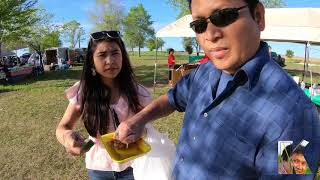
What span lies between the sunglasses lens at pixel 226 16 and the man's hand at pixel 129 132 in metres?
0.74

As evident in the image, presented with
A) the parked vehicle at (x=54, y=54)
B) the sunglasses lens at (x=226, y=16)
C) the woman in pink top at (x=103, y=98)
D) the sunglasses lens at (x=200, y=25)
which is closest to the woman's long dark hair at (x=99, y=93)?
the woman in pink top at (x=103, y=98)

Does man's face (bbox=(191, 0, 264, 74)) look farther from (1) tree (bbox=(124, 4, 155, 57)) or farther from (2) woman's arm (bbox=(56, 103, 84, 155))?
(1) tree (bbox=(124, 4, 155, 57))

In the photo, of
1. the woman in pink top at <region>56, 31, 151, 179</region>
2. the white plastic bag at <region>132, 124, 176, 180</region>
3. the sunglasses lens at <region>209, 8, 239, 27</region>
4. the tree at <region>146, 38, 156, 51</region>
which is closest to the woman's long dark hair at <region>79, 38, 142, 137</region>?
the woman in pink top at <region>56, 31, 151, 179</region>

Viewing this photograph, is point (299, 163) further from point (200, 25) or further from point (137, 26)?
point (137, 26)

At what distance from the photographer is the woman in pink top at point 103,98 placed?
2.51 meters

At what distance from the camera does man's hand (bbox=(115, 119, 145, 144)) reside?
5.61 feet

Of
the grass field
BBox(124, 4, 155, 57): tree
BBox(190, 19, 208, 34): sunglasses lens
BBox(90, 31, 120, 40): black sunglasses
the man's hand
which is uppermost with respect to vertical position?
BBox(124, 4, 155, 57): tree

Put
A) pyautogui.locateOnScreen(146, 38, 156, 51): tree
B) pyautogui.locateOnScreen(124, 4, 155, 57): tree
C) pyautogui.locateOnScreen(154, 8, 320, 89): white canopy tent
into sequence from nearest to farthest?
pyautogui.locateOnScreen(154, 8, 320, 89): white canopy tent, pyautogui.locateOnScreen(124, 4, 155, 57): tree, pyautogui.locateOnScreen(146, 38, 156, 51): tree

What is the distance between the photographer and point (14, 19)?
20375 mm

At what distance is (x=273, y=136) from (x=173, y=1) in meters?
37.8

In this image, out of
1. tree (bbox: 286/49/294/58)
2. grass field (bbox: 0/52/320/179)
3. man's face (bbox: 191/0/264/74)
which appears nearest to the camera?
man's face (bbox: 191/0/264/74)

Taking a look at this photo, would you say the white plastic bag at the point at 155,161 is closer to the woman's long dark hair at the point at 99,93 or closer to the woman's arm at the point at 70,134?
the woman's long dark hair at the point at 99,93

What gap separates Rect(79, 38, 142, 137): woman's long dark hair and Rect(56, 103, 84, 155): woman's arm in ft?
0.24

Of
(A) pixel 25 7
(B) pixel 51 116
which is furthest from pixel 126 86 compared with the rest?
(A) pixel 25 7
